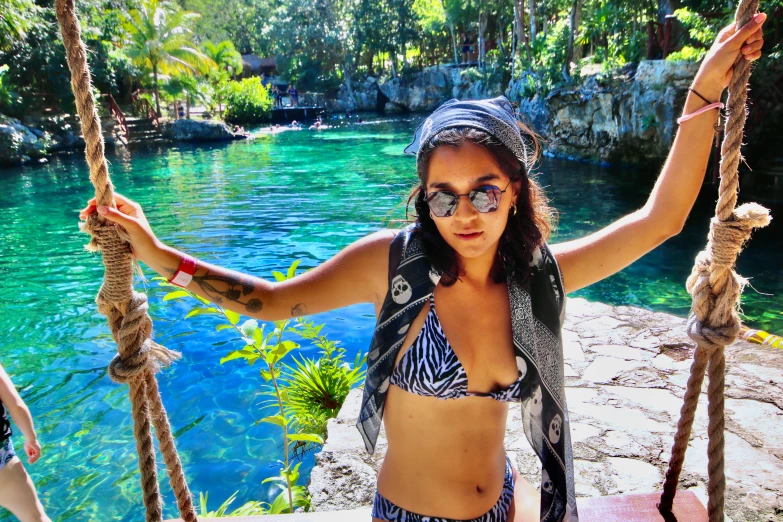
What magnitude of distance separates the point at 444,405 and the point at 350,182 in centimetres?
1665

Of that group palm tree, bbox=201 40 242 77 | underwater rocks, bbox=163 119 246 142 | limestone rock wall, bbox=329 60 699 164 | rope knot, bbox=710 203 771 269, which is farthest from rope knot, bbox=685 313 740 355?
palm tree, bbox=201 40 242 77

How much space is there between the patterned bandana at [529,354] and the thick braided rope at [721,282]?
0.41 m

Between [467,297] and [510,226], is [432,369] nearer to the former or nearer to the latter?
[467,297]

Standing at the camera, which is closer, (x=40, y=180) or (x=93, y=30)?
(x=40, y=180)

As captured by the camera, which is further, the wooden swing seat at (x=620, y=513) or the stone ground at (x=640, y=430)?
the stone ground at (x=640, y=430)

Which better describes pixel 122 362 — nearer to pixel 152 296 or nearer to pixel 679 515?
pixel 679 515

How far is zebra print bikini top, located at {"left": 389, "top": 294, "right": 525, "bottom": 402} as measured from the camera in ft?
5.35

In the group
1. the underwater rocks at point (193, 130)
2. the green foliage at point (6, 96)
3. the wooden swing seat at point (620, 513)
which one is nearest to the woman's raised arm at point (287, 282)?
the wooden swing seat at point (620, 513)

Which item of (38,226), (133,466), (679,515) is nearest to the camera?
(679,515)

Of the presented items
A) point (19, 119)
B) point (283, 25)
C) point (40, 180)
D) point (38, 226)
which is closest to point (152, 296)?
point (38, 226)

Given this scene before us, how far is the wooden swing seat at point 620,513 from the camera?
6.37 ft

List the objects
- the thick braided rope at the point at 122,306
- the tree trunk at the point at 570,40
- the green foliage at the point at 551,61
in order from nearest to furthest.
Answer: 1. the thick braided rope at the point at 122,306
2. the tree trunk at the point at 570,40
3. the green foliage at the point at 551,61

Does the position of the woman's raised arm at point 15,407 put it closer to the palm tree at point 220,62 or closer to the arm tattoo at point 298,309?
the arm tattoo at point 298,309

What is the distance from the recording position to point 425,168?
1.67m
